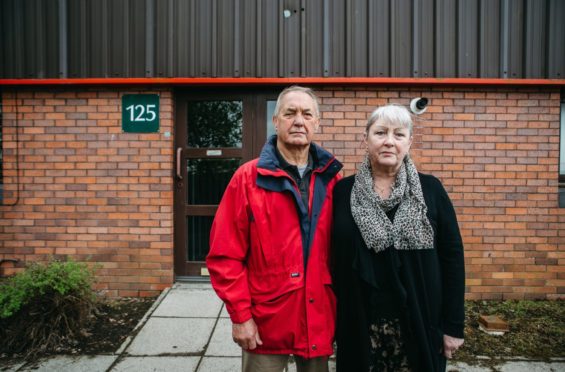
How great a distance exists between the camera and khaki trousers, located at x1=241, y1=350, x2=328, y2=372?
179 cm

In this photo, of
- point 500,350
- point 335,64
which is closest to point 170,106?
point 335,64

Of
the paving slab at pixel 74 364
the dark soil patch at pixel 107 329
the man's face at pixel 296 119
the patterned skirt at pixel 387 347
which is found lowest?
the paving slab at pixel 74 364

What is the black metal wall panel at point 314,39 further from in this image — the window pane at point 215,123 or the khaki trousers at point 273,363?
the khaki trousers at point 273,363

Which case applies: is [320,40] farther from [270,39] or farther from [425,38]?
[425,38]

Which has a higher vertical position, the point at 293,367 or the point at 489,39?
the point at 489,39

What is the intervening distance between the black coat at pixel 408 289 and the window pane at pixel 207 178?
2745 millimetres

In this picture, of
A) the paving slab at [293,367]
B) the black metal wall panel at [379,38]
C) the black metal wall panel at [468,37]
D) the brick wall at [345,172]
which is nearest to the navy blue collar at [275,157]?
the paving slab at [293,367]

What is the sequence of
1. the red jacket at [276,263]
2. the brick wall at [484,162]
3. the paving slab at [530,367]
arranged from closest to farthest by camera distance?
the red jacket at [276,263] < the paving slab at [530,367] < the brick wall at [484,162]

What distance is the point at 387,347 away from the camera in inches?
66.1

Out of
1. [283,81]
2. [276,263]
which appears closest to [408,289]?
[276,263]

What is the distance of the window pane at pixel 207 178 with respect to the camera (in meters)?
4.32

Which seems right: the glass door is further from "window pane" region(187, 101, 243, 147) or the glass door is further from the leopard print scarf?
the leopard print scarf

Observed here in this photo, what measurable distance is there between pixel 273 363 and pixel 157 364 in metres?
1.50

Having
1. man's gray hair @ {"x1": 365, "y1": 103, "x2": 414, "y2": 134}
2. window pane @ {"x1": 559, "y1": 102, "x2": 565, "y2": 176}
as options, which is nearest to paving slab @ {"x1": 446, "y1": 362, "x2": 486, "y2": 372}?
man's gray hair @ {"x1": 365, "y1": 103, "x2": 414, "y2": 134}
